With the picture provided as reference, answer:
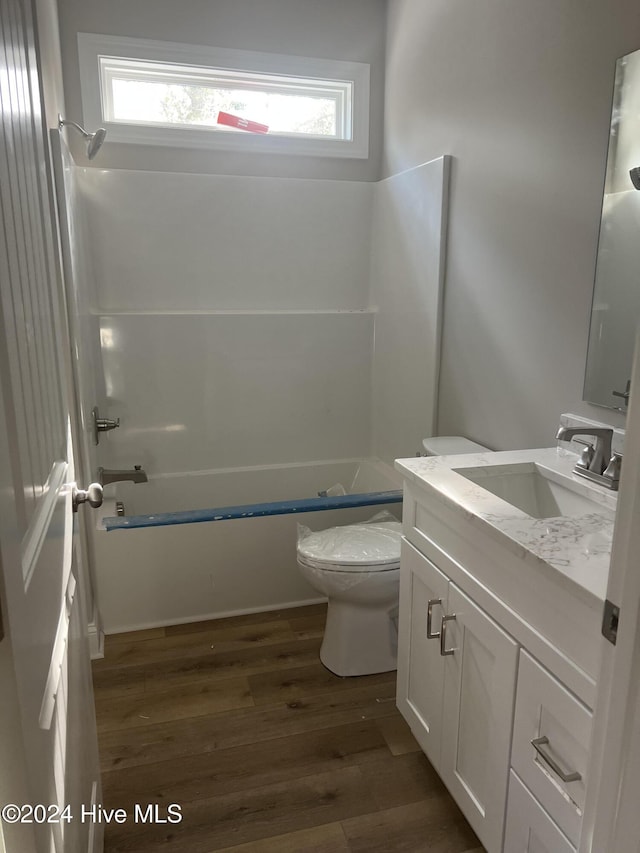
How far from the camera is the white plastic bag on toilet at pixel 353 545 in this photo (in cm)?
209

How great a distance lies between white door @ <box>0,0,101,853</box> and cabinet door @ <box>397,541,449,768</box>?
2.87 ft

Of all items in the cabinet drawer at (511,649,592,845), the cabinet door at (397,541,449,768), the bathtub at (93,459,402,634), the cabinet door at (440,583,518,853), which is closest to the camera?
the cabinet drawer at (511,649,592,845)

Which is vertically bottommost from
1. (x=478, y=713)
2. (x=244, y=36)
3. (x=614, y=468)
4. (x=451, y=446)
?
(x=478, y=713)

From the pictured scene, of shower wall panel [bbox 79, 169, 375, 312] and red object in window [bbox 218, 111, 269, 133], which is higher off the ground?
red object in window [bbox 218, 111, 269, 133]

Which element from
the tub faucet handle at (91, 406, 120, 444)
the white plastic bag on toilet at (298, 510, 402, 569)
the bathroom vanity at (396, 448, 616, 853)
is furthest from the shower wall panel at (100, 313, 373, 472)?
the bathroom vanity at (396, 448, 616, 853)

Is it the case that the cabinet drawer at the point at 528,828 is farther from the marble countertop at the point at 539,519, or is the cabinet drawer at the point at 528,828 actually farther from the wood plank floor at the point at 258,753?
the marble countertop at the point at 539,519

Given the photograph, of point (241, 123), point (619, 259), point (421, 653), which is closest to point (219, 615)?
point (421, 653)

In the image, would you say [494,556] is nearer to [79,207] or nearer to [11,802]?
[11,802]

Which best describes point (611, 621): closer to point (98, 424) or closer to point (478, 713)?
point (478, 713)

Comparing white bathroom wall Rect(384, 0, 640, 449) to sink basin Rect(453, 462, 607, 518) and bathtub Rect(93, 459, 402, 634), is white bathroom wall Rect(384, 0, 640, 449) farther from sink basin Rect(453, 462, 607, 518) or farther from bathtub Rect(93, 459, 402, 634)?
bathtub Rect(93, 459, 402, 634)

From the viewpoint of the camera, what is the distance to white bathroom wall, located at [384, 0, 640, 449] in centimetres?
175

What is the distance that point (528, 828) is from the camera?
1.23 metres

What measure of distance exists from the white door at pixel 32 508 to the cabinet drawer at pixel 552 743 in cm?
84

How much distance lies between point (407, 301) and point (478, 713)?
1.99 meters
